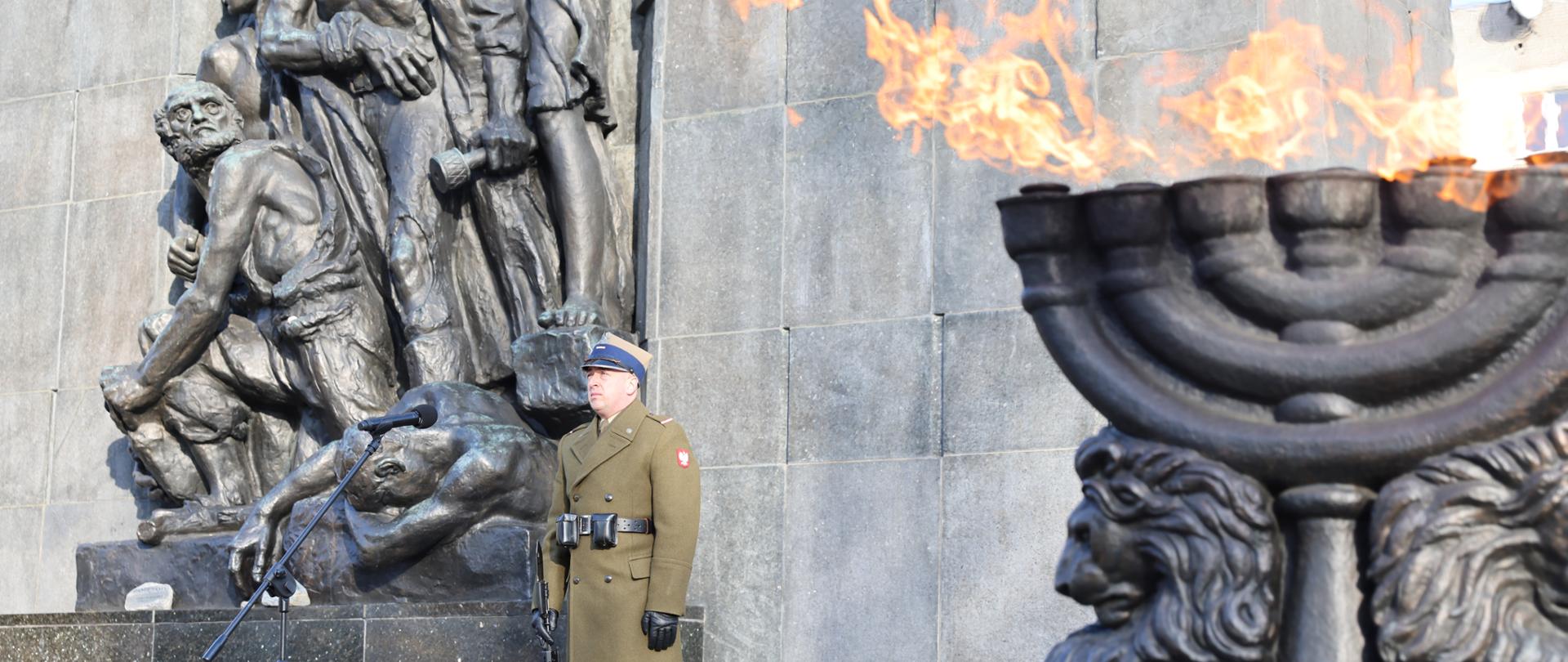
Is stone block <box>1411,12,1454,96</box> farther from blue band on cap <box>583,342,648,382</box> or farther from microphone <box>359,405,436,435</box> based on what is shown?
microphone <box>359,405,436,435</box>

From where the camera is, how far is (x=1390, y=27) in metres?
7.84

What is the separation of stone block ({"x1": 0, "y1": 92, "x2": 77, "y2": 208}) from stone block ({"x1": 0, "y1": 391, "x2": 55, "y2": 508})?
1177 millimetres

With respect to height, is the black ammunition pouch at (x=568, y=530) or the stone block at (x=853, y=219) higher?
the stone block at (x=853, y=219)

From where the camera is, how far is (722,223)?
27.2 ft

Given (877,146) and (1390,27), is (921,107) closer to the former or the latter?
(877,146)

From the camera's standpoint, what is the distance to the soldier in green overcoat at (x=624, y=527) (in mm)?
5984

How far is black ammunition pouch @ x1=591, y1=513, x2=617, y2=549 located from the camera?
6.02 m

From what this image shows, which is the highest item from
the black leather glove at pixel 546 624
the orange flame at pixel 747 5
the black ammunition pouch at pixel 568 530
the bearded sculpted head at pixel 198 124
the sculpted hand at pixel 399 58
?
the orange flame at pixel 747 5

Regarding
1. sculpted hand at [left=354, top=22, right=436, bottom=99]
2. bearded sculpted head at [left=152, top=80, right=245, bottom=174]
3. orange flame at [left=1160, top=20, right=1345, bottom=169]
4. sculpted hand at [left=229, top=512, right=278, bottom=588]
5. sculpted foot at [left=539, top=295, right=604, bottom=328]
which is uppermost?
sculpted hand at [left=354, top=22, right=436, bottom=99]

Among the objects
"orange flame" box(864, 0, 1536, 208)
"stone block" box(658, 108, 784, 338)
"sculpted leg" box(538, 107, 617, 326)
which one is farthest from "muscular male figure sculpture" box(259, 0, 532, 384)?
"orange flame" box(864, 0, 1536, 208)

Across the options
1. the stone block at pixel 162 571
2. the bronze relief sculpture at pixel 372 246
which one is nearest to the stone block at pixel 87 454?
the bronze relief sculpture at pixel 372 246

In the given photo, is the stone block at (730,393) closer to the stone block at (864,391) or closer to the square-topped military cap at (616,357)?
the stone block at (864,391)

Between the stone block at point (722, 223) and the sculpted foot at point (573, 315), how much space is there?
318mm

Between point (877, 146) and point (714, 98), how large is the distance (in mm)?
977
